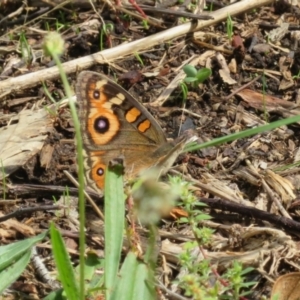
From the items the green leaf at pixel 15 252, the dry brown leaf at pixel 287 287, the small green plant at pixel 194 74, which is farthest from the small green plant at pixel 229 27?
the green leaf at pixel 15 252

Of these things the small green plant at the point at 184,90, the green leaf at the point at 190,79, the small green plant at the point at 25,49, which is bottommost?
the small green plant at the point at 184,90

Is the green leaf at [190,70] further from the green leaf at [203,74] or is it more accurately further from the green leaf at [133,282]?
the green leaf at [133,282]

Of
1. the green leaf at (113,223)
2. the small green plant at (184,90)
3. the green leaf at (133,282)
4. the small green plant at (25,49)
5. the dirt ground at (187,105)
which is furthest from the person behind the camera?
the small green plant at (25,49)

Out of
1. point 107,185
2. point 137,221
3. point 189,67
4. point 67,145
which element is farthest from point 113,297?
point 189,67

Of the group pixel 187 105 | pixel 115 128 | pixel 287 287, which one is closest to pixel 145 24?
pixel 187 105

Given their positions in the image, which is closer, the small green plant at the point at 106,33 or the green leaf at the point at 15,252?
the green leaf at the point at 15,252

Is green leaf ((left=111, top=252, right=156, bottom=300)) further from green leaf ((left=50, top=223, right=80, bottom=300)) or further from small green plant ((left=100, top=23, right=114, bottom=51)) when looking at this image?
small green plant ((left=100, top=23, right=114, bottom=51))

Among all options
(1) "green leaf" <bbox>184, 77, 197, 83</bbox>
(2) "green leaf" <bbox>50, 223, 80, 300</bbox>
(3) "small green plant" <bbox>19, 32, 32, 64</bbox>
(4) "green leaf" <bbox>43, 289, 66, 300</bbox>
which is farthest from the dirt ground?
(2) "green leaf" <bbox>50, 223, 80, 300</bbox>

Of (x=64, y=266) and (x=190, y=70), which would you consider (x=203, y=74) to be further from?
(x=64, y=266)

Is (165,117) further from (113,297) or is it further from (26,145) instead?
(113,297)
